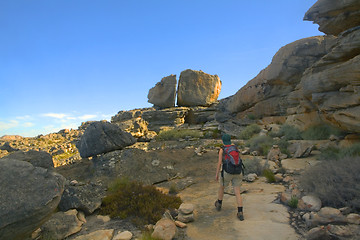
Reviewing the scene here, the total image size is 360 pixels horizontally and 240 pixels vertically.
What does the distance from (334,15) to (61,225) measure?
38.4ft

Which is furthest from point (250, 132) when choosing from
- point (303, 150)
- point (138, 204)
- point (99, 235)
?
point (99, 235)

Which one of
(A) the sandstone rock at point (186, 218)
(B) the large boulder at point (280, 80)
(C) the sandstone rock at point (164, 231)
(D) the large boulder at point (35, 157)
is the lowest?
(A) the sandstone rock at point (186, 218)

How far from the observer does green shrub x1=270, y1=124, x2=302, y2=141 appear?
44.9 ft

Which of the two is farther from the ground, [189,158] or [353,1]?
[353,1]

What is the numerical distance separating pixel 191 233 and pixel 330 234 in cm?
252

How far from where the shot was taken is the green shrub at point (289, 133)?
44.9 feet

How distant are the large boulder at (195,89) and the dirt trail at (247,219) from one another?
30.8 meters

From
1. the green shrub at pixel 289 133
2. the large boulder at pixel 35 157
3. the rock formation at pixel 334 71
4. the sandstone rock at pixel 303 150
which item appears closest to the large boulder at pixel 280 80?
the rock formation at pixel 334 71

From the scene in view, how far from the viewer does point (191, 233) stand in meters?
4.54

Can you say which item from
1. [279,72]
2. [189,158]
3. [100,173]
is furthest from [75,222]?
[279,72]

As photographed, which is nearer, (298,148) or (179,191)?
(179,191)

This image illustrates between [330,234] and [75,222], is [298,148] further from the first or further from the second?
[75,222]

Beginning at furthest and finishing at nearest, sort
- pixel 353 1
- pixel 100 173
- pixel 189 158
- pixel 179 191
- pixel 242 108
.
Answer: pixel 242 108, pixel 189 158, pixel 100 173, pixel 179 191, pixel 353 1

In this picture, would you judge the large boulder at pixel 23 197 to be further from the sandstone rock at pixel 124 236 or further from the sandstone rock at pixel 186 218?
the sandstone rock at pixel 186 218
